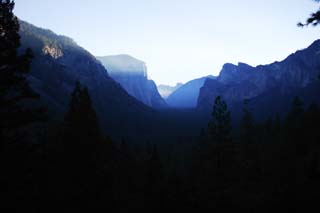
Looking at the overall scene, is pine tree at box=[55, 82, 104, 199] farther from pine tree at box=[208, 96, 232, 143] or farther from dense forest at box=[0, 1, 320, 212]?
pine tree at box=[208, 96, 232, 143]

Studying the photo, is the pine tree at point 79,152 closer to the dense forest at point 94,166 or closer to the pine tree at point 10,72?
the dense forest at point 94,166

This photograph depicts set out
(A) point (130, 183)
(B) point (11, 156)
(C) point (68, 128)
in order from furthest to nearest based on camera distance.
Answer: (A) point (130, 183)
(C) point (68, 128)
(B) point (11, 156)

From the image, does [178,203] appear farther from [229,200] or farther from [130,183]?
[130,183]

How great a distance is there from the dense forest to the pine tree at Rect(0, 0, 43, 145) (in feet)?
0.11

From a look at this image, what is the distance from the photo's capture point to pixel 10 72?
39.8 feet

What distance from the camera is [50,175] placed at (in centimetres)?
2125

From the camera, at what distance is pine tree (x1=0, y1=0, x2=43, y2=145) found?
1201 cm

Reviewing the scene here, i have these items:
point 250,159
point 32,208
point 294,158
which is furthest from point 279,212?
point 250,159

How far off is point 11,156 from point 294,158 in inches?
1407

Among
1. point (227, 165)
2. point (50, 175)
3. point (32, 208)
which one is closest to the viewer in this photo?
point (32, 208)

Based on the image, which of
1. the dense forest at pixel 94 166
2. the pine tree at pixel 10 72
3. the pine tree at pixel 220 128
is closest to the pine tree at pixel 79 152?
the dense forest at pixel 94 166

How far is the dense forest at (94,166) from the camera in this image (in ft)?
39.7

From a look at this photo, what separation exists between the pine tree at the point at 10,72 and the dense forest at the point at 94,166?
34mm

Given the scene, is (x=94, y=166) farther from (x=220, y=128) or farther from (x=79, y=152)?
(x=220, y=128)
